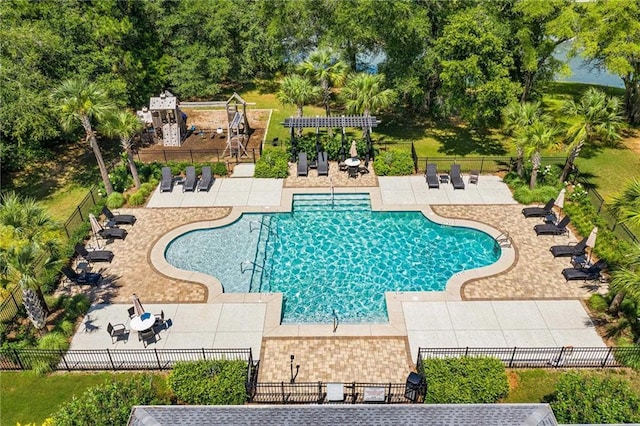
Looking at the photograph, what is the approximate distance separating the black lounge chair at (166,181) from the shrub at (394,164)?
1405 cm

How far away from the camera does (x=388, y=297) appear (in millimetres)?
20906

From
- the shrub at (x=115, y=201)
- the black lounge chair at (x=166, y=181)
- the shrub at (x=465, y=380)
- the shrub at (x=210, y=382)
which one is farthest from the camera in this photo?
the black lounge chair at (x=166, y=181)

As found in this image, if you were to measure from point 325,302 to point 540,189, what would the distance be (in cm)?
1624

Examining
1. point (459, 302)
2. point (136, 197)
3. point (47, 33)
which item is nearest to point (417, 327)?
point (459, 302)

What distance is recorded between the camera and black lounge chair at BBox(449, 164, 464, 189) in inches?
1156

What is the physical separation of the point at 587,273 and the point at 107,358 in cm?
2180

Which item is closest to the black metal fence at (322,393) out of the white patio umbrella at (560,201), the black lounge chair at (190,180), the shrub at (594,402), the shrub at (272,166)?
the shrub at (594,402)

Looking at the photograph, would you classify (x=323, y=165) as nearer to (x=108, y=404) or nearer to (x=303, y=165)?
(x=303, y=165)

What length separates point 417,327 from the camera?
19344 millimetres

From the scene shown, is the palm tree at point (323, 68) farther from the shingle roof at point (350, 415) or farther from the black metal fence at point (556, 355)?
the shingle roof at point (350, 415)

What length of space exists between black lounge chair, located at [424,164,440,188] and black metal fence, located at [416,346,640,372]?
13783mm

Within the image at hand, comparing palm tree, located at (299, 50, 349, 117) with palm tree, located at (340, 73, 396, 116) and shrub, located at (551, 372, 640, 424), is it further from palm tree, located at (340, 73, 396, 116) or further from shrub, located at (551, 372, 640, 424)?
shrub, located at (551, 372, 640, 424)

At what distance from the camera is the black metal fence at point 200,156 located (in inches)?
1323

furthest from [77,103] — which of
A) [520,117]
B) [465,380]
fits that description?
[520,117]
